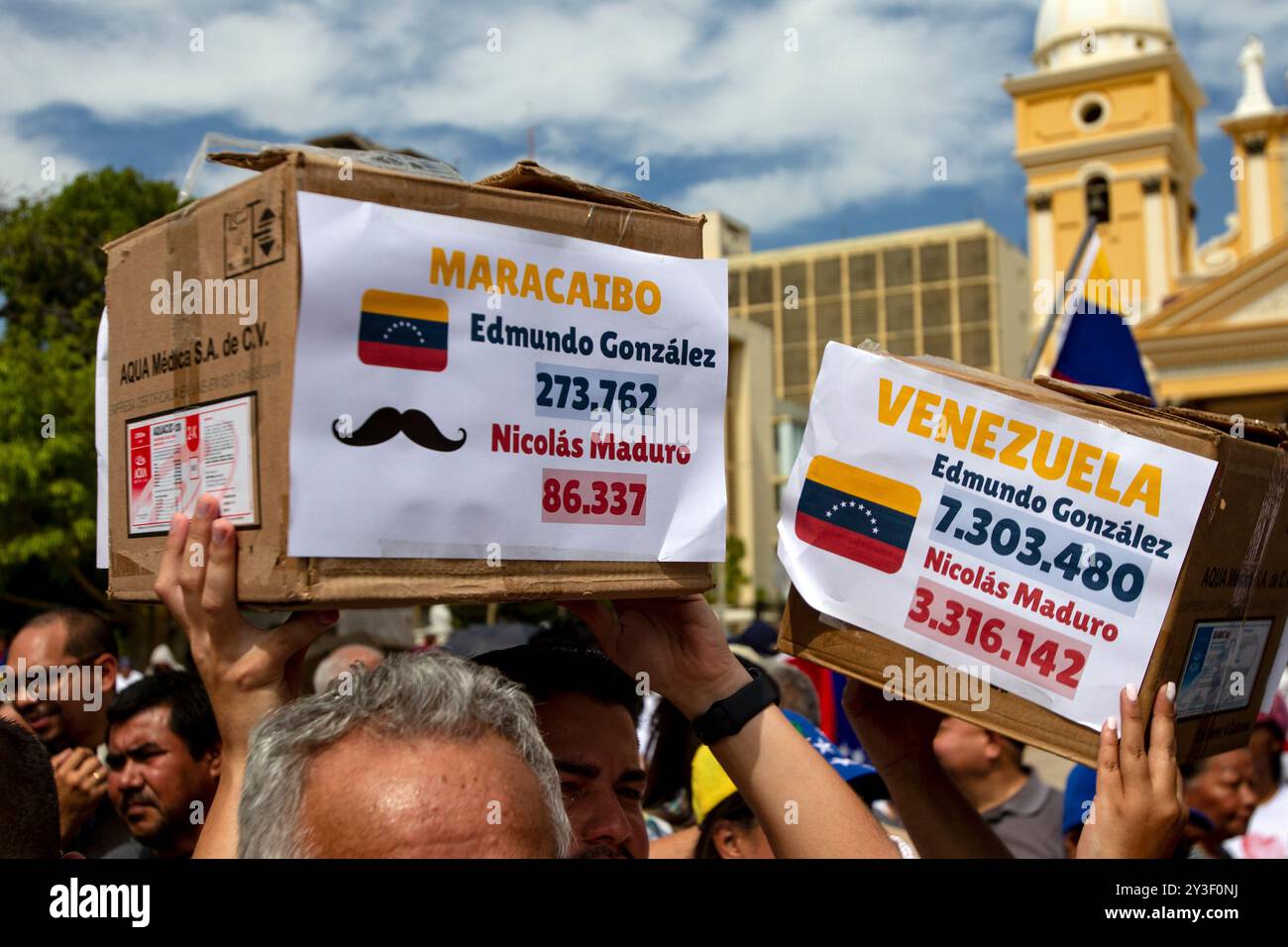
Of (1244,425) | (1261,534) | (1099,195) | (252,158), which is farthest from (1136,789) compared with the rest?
(1099,195)

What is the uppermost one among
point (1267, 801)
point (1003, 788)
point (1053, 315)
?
point (1053, 315)

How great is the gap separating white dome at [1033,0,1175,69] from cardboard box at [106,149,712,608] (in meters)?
40.3

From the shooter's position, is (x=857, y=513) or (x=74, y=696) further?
(x=74, y=696)

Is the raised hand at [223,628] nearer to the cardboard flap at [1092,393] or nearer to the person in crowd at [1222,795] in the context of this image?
the cardboard flap at [1092,393]

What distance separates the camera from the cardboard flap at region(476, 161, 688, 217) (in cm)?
184

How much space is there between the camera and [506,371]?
182cm

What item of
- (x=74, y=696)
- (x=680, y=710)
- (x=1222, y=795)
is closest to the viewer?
(x=680, y=710)

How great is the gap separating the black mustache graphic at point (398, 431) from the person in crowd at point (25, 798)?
1088 millimetres

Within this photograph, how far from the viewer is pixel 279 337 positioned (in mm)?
1663

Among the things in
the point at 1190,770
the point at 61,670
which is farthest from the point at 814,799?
the point at 1190,770

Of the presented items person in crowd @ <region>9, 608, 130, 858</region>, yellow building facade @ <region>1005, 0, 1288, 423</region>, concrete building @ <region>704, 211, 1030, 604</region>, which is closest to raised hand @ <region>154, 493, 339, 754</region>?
person in crowd @ <region>9, 608, 130, 858</region>

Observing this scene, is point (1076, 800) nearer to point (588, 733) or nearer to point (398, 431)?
point (588, 733)

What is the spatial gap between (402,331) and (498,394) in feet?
0.54

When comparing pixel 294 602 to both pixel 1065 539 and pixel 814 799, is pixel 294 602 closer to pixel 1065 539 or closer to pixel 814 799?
pixel 814 799
